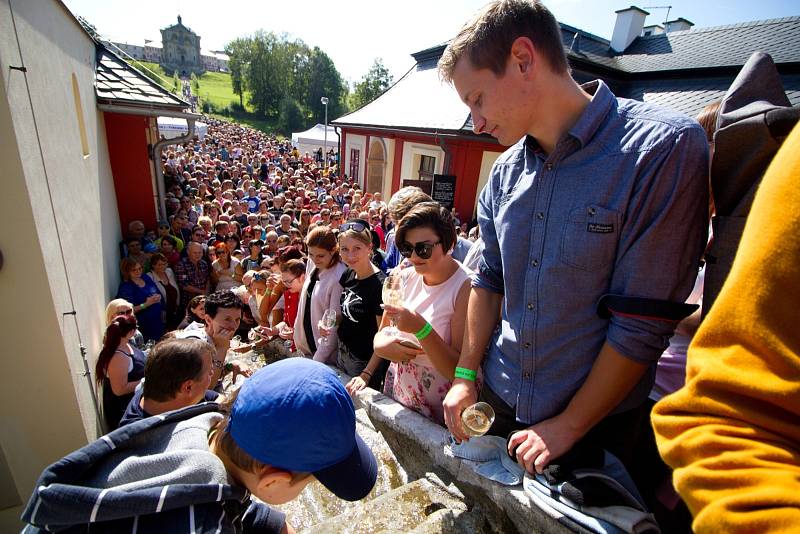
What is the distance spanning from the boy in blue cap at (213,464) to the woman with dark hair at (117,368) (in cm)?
247

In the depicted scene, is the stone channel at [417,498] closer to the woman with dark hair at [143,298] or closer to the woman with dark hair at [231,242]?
the woman with dark hair at [143,298]

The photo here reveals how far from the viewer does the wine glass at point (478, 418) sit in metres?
1.62

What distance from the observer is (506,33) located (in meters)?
1.31

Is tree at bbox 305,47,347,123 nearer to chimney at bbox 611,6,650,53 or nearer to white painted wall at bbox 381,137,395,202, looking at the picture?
white painted wall at bbox 381,137,395,202

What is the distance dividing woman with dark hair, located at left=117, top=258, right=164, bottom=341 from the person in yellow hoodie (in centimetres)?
638

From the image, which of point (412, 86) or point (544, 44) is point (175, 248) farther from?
point (412, 86)

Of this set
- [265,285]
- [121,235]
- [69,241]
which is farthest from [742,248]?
[121,235]

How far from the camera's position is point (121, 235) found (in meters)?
8.16

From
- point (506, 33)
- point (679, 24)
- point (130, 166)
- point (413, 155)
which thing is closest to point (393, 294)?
point (506, 33)

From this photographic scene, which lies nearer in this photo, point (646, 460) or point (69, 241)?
point (646, 460)

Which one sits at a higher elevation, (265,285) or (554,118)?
(554,118)

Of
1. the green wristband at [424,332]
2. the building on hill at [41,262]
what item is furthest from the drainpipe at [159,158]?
the green wristband at [424,332]

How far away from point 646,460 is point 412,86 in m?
16.7

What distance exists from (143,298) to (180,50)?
373ft
